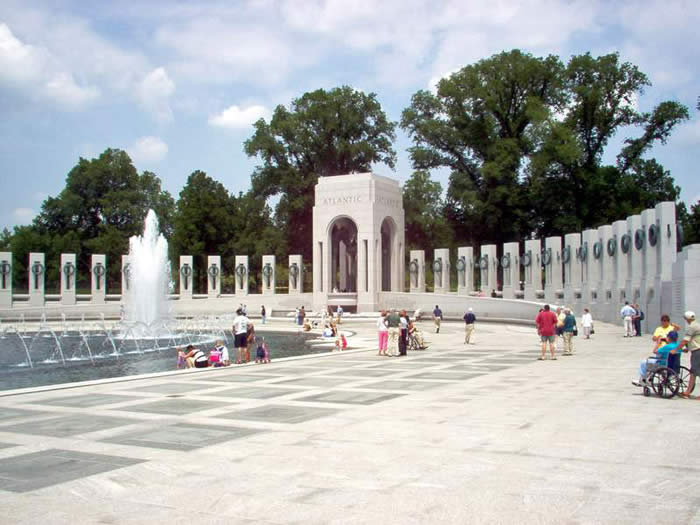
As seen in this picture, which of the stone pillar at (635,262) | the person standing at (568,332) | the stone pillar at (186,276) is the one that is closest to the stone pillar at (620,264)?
the stone pillar at (635,262)

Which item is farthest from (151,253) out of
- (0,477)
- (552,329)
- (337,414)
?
(0,477)

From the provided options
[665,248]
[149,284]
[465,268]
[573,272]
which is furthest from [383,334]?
[465,268]

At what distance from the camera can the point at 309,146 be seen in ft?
204

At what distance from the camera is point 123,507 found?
5938mm

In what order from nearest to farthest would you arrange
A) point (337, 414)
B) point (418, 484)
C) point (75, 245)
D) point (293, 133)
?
1. point (418, 484)
2. point (337, 414)
3. point (293, 133)
4. point (75, 245)

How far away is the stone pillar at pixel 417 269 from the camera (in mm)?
48656

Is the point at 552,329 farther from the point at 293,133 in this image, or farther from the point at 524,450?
the point at 293,133

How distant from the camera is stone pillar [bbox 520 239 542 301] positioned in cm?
3928

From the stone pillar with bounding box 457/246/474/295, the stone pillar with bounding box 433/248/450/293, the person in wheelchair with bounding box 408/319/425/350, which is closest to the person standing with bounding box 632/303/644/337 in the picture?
the person in wheelchair with bounding box 408/319/425/350

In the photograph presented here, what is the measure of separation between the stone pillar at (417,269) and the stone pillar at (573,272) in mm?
13085

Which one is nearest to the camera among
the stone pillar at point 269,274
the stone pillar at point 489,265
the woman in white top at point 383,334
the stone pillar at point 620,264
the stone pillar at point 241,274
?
the woman in white top at point 383,334

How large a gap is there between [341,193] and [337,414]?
39.1 meters

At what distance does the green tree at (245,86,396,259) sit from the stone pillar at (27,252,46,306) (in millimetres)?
21136

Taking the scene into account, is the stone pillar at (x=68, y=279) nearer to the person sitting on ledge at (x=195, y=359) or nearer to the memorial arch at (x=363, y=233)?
the memorial arch at (x=363, y=233)
